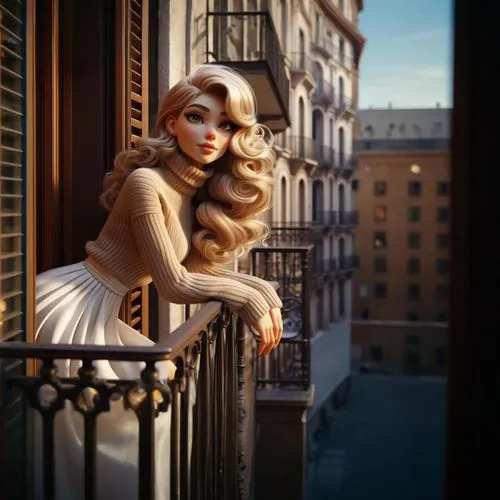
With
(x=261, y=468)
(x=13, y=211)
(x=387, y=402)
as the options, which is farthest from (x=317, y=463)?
(x=13, y=211)

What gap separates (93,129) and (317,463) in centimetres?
1769

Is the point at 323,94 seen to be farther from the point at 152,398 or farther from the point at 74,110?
the point at 152,398

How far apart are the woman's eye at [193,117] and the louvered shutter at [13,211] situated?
0.73 meters

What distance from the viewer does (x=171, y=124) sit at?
293cm

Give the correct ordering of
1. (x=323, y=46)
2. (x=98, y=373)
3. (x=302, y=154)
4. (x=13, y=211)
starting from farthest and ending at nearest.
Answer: (x=323, y=46), (x=302, y=154), (x=98, y=373), (x=13, y=211)

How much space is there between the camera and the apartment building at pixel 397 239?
35750mm

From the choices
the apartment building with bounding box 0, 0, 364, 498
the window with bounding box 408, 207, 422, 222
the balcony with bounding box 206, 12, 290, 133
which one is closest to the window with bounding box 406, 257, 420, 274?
the window with bounding box 408, 207, 422, 222

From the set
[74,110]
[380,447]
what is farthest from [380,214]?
[74,110]

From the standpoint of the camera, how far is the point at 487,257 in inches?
52.9

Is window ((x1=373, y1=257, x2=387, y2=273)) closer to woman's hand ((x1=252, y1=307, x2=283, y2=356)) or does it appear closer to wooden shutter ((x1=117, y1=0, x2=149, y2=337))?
wooden shutter ((x1=117, y1=0, x2=149, y2=337))

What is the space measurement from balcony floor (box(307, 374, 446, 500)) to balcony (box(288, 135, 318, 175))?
737 centimetres

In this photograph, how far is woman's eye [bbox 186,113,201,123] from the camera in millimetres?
2861

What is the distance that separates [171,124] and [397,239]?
3561 centimetres

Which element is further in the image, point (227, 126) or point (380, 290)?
point (380, 290)
